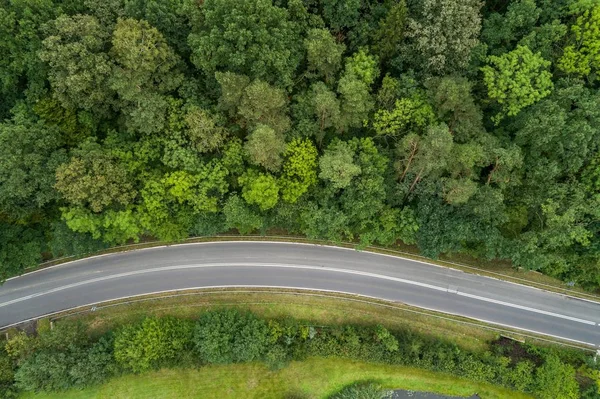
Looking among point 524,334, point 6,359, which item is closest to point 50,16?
point 6,359

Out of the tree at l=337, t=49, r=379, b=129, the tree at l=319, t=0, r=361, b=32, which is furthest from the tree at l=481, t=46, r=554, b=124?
the tree at l=319, t=0, r=361, b=32

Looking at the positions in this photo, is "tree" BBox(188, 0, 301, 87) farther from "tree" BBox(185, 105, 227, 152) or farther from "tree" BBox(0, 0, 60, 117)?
"tree" BBox(0, 0, 60, 117)

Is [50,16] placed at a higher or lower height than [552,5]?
lower

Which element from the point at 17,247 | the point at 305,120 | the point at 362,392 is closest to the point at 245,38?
the point at 305,120

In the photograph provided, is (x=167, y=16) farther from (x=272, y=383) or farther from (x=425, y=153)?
(x=272, y=383)

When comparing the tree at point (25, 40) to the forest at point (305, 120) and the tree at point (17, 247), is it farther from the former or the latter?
the tree at point (17, 247)

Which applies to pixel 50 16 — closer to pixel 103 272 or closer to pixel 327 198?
pixel 103 272
